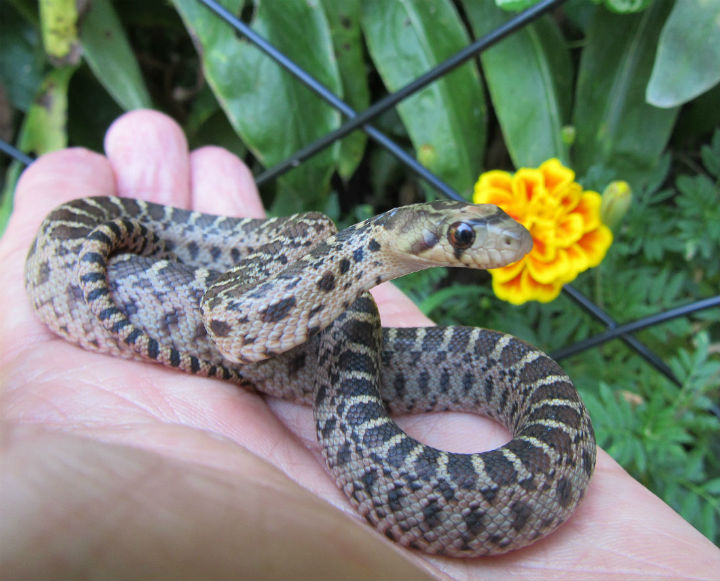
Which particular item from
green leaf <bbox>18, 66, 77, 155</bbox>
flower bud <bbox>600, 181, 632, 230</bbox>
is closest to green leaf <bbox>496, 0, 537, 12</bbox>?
flower bud <bbox>600, 181, 632, 230</bbox>

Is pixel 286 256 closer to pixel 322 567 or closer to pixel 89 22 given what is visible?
pixel 322 567

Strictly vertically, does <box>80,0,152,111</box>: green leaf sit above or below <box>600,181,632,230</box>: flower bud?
above

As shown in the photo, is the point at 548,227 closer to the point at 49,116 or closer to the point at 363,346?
the point at 363,346

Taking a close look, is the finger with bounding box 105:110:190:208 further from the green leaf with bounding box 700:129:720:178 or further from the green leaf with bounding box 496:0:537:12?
the green leaf with bounding box 700:129:720:178

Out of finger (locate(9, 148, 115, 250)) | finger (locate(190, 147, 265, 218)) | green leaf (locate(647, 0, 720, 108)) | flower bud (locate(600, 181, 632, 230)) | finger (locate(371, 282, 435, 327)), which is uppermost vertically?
finger (locate(9, 148, 115, 250))

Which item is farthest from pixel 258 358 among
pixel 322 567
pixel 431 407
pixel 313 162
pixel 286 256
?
pixel 313 162

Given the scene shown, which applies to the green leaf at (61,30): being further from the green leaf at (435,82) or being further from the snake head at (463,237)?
the snake head at (463,237)

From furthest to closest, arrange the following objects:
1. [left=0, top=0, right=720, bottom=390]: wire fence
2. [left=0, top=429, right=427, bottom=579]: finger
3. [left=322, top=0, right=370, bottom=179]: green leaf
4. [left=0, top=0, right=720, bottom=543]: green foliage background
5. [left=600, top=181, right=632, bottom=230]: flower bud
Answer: [left=322, top=0, right=370, bottom=179]: green leaf, [left=0, top=0, right=720, bottom=543]: green foliage background, [left=0, top=0, right=720, bottom=390]: wire fence, [left=600, top=181, right=632, bottom=230]: flower bud, [left=0, top=429, right=427, bottom=579]: finger
